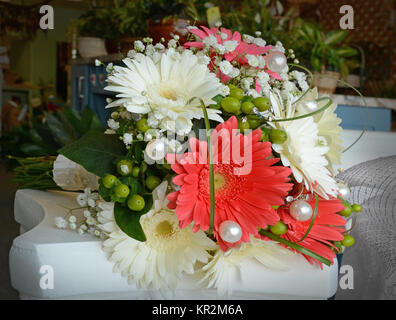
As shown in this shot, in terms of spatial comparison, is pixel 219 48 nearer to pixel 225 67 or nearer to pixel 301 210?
pixel 225 67

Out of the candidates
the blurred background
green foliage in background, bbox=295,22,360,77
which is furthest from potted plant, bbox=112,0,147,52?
green foliage in background, bbox=295,22,360,77

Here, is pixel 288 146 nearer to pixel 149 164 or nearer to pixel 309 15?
pixel 149 164

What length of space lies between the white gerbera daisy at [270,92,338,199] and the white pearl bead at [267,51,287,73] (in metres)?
0.05

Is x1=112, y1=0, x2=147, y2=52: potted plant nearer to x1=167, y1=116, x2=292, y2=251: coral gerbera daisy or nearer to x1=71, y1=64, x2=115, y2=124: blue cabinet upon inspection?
x1=71, y1=64, x2=115, y2=124: blue cabinet

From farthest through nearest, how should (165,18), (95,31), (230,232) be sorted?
(95,31) < (165,18) < (230,232)

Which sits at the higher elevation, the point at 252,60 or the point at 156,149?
the point at 252,60

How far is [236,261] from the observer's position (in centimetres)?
45

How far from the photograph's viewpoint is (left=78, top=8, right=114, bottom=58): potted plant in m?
2.26

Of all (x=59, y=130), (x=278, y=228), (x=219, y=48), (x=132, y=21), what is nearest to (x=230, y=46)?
(x=219, y=48)

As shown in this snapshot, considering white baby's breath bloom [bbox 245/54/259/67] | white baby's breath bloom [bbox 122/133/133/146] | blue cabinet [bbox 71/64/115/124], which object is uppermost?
blue cabinet [bbox 71/64/115/124]

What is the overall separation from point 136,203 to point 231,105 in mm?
144

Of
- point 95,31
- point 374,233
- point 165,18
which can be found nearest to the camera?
point 374,233

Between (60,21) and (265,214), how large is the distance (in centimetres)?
620

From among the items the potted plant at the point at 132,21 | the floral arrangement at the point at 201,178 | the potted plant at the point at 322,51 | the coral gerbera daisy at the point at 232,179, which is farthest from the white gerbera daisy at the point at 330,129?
the potted plant at the point at 132,21
